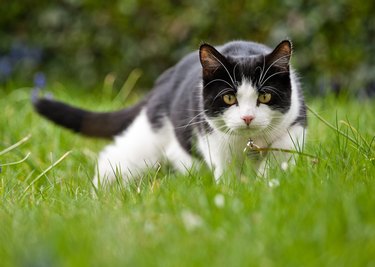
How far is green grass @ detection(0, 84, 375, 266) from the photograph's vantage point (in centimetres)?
183

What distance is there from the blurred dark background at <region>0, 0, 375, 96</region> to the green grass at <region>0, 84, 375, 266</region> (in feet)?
9.01

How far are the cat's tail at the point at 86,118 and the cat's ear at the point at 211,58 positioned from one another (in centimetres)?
115

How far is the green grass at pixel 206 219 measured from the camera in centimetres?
183

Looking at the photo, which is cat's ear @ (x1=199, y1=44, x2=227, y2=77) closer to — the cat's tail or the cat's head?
the cat's head

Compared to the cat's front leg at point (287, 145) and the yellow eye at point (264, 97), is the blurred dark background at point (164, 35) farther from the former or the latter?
the yellow eye at point (264, 97)

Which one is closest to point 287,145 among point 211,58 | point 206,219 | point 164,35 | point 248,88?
point 248,88

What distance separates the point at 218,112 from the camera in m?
3.07

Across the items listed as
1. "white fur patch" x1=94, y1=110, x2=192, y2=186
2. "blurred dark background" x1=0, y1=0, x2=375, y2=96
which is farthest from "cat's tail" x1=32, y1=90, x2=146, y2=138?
"blurred dark background" x1=0, y1=0, x2=375, y2=96

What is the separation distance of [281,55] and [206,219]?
1110 millimetres

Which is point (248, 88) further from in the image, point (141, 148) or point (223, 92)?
point (141, 148)

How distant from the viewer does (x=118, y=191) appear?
2.76 meters

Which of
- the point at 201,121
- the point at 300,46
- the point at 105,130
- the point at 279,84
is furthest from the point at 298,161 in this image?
the point at 300,46

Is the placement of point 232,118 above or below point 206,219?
above

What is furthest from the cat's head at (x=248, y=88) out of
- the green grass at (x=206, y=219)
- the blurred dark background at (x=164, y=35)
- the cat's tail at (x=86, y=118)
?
the blurred dark background at (x=164, y=35)
